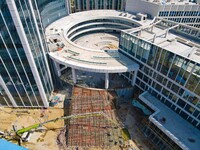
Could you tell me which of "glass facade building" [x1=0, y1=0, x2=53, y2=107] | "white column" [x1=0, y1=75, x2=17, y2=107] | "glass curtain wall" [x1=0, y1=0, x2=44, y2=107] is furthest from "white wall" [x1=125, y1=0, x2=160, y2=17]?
"white column" [x1=0, y1=75, x2=17, y2=107]

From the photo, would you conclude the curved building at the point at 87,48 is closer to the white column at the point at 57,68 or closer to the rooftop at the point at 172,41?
the white column at the point at 57,68

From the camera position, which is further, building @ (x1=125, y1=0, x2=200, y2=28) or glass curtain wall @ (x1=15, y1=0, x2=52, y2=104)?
building @ (x1=125, y1=0, x2=200, y2=28)

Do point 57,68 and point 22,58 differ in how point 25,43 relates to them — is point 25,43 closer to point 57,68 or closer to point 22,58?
point 22,58

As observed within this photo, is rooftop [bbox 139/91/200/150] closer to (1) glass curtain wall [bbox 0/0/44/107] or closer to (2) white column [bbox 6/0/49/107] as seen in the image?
(2) white column [bbox 6/0/49/107]

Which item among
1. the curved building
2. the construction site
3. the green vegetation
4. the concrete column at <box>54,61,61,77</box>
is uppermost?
the curved building

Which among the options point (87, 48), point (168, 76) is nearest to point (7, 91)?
point (87, 48)

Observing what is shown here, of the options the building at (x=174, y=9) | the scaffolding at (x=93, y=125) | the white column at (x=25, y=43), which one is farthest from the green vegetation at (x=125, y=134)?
the building at (x=174, y=9)

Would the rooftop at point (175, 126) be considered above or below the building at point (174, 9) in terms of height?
below
